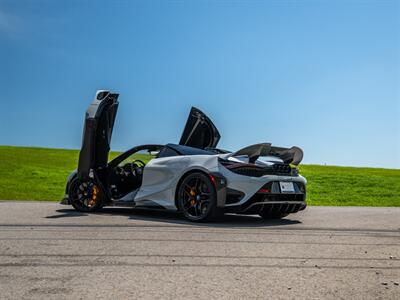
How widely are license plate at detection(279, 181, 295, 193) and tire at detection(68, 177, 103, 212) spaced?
345cm

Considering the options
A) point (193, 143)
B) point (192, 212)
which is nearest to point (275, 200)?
point (192, 212)

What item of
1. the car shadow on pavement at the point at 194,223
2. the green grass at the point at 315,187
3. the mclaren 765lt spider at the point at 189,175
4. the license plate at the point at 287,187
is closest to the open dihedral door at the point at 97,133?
the mclaren 765lt spider at the point at 189,175

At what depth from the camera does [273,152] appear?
934 centimetres

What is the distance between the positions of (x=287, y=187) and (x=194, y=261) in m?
4.05

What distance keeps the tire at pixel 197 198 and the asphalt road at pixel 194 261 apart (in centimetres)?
44

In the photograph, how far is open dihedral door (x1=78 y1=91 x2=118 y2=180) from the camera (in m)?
10.2

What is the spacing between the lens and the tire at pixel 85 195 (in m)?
10.1

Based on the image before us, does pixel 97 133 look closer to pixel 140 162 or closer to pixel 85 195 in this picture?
pixel 140 162

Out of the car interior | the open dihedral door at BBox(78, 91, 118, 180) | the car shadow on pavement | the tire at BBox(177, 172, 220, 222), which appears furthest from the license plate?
the open dihedral door at BBox(78, 91, 118, 180)

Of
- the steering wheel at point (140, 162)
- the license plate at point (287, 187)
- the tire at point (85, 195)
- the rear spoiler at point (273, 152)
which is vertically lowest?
the tire at point (85, 195)

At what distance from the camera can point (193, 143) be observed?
9836 mm

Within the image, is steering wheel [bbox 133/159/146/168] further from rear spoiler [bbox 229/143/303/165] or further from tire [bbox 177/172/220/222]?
rear spoiler [bbox 229/143/303/165]

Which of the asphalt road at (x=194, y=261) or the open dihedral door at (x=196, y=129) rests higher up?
the open dihedral door at (x=196, y=129)

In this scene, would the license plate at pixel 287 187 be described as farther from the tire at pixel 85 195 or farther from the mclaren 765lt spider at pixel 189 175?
the tire at pixel 85 195
